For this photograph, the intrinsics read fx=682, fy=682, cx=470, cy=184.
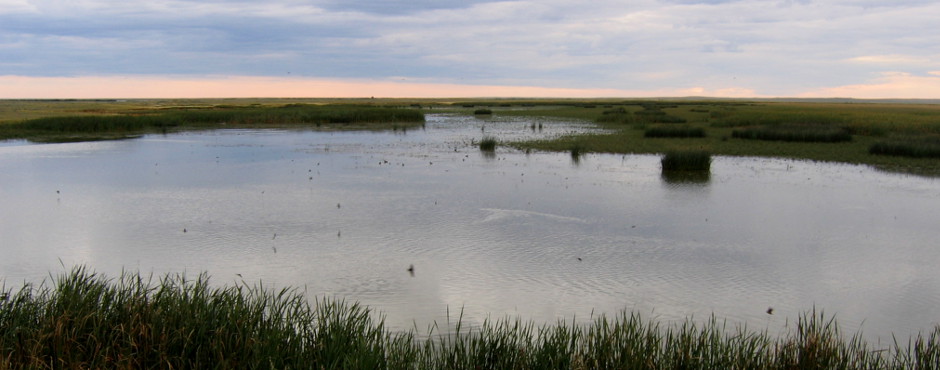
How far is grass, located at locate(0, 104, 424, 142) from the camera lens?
31312 millimetres

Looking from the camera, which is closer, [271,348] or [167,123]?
[271,348]

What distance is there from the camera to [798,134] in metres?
24.8

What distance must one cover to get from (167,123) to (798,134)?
32460 millimetres

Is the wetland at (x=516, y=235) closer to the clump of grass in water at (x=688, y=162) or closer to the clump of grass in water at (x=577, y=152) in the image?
the clump of grass in water at (x=688, y=162)

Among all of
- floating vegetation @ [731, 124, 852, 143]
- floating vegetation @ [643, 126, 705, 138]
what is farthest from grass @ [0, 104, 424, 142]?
floating vegetation @ [731, 124, 852, 143]

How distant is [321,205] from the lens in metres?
12.1

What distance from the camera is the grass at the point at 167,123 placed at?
103 feet

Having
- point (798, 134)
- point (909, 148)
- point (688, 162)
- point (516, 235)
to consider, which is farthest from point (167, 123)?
point (909, 148)

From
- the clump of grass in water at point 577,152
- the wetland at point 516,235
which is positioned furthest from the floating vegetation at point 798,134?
the clump of grass in water at point 577,152

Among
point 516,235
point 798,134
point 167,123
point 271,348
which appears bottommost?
point 516,235

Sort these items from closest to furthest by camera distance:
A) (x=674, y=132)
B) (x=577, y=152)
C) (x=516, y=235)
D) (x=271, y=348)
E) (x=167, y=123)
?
(x=271, y=348) < (x=516, y=235) < (x=577, y=152) < (x=674, y=132) < (x=167, y=123)

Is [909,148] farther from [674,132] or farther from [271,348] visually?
[271,348]

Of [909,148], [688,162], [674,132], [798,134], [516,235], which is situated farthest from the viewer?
[674,132]

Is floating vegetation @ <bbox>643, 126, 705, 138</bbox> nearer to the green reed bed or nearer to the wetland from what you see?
the green reed bed
